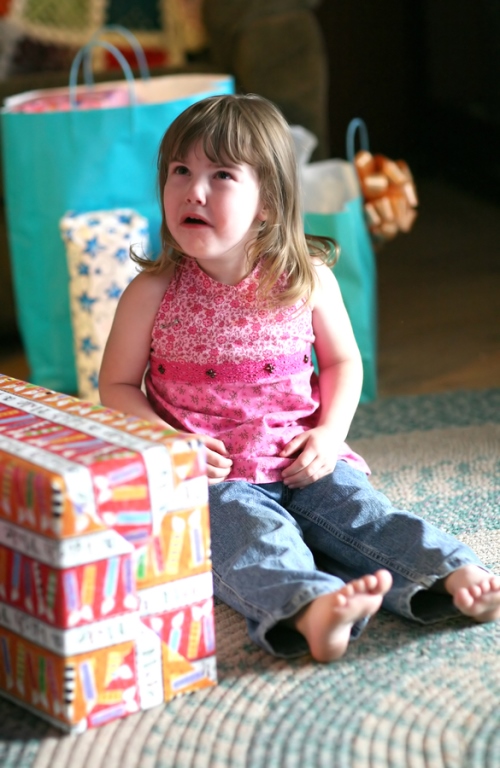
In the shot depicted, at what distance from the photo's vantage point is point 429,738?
0.76 meters

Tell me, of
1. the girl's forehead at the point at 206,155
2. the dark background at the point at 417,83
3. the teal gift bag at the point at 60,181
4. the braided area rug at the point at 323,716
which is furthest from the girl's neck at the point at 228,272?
the dark background at the point at 417,83

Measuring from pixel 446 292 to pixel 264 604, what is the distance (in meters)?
1.43

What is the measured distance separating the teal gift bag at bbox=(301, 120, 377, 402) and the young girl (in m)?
0.35

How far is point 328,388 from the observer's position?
1.12 m

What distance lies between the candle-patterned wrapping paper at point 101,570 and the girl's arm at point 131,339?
262 mm

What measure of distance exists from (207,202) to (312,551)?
37 cm

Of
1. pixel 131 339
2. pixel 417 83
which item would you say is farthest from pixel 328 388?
pixel 417 83

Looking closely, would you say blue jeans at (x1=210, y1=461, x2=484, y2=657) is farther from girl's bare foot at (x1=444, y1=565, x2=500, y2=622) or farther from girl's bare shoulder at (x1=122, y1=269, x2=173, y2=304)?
girl's bare shoulder at (x1=122, y1=269, x2=173, y2=304)

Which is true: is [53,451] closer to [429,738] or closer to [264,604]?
[264,604]

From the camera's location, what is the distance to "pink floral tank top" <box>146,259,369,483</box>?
3.51 feet

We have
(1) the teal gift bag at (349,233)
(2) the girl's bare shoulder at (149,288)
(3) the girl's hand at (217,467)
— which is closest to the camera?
(3) the girl's hand at (217,467)

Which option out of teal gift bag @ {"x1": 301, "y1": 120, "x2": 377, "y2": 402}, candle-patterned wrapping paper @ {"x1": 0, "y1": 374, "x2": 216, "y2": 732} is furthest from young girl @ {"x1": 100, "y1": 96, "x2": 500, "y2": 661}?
teal gift bag @ {"x1": 301, "y1": 120, "x2": 377, "y2": 402}

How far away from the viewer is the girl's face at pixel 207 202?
1.03 metres

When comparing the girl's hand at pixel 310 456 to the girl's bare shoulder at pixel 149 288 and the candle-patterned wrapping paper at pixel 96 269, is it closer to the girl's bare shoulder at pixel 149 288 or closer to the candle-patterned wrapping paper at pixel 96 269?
the girl's bare shoulder at pixel 149 288
